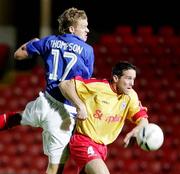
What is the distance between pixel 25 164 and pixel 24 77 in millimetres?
1373

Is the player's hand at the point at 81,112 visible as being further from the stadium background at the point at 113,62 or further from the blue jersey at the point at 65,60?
the stadium background at the point at 113,62

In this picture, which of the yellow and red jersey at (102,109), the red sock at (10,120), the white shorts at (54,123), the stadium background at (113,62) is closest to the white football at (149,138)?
the yellow and red jersey at (102,109)

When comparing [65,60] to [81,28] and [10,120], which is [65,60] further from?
[10,120]

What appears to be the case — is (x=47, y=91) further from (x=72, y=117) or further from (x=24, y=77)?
(x=24, y=77)

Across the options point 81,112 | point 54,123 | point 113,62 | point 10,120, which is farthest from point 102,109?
point 113,62

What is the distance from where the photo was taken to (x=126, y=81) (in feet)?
17.6

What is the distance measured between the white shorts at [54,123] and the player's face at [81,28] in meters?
0.47

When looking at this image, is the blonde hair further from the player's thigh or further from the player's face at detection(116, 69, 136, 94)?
the player's thigh

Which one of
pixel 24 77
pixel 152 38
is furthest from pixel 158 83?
pixel 24 77

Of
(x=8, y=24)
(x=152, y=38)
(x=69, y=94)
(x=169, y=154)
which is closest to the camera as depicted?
(x=69, y=94)

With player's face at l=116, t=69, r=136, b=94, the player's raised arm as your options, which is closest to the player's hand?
the player's raised arm

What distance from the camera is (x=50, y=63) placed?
5559mm

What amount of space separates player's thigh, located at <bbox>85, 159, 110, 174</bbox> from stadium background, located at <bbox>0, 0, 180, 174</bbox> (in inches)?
177

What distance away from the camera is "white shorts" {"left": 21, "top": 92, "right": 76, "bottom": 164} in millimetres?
5582
